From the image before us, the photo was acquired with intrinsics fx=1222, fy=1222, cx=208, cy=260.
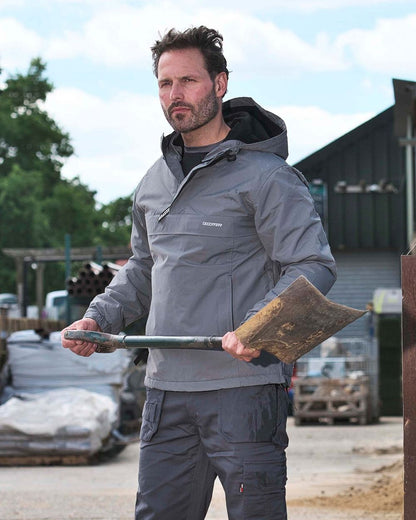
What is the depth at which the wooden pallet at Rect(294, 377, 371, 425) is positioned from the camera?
62.4ft

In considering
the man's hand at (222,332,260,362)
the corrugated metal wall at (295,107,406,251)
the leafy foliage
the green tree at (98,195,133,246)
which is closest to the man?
the man's hand at (222,332,260,362)

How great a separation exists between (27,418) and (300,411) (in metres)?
7.41

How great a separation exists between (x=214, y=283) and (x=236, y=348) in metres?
0.39

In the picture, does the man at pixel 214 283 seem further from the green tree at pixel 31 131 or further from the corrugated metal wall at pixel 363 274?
the green tree at pixel 31 131

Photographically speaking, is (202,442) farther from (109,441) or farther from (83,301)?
(83,301)

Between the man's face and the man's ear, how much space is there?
0.04 m

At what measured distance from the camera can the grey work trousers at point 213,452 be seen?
11.9ft

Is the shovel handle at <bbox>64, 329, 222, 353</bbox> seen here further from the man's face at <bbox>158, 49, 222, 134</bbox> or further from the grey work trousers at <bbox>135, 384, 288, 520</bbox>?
the man's face at <bbox>158, 49, 222, 134</bbox>

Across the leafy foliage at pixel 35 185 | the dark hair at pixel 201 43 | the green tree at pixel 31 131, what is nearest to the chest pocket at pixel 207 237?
the dark hair at pixel 201 43

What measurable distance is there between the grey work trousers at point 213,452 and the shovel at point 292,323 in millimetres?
238

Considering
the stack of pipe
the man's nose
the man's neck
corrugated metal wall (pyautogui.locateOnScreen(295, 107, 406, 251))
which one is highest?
corrugated metal wall (pyautogui.locateOnScreen(295, 107, 406, 251))

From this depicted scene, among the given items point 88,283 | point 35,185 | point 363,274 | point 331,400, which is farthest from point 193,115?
point 35,185

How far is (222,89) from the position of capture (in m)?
3.97

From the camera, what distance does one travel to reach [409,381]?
3.77m
